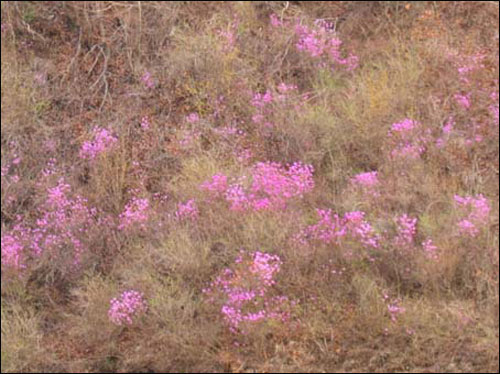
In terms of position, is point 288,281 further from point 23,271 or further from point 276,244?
point 23,271

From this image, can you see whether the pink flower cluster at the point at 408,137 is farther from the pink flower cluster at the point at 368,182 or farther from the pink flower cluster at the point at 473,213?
the pink flower cluster at the point at 473,213

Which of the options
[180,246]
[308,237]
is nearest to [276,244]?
[308,237]

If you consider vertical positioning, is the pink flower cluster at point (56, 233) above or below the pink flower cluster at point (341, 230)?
below

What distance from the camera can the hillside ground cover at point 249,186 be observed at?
492 cm

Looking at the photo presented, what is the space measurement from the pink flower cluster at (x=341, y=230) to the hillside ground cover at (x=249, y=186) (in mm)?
19

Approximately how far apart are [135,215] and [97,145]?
94 centimetres

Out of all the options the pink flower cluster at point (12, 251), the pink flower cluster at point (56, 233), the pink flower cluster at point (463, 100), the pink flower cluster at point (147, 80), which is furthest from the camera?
the pink flower cluster at point (147, 80)

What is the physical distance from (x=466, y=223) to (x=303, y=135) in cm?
165

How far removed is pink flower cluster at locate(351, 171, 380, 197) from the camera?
18.6 feet

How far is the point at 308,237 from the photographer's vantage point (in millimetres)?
5469

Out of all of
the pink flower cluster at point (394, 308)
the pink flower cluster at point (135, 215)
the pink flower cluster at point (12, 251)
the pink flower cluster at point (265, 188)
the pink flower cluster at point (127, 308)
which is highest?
the pink flower cluster at point (265, 188)

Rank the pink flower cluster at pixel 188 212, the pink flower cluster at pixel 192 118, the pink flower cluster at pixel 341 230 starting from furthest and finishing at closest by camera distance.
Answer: the pink flower cluster at pixel 192 118 → the pink flower cluster at pixel 188 212 → the pink flower cluster at pixel 341 230

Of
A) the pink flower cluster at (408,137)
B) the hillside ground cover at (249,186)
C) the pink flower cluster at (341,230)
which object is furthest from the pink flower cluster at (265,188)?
the pink flower cluster at (408,137)

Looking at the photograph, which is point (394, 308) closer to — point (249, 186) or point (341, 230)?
point (341, 230)
